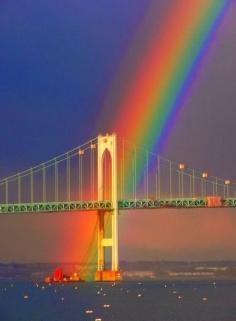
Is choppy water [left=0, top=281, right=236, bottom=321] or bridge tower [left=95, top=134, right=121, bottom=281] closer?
choppy water [left=0, top=281, right=236, bottom=321]

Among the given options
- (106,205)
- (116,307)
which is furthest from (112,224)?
(116,307)

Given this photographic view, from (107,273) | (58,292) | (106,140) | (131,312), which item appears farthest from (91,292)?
(131,312)

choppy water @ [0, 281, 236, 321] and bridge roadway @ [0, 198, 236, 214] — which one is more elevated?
bridge roadway @ [0, 198, 236, 214]

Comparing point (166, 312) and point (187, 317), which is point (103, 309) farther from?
point (187, 317)

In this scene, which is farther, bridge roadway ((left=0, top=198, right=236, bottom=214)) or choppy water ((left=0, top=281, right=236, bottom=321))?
bridge roadway ((left=0, top=198, right=236, bottom=214))

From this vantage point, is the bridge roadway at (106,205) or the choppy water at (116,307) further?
the bridge roadway at (106,205)

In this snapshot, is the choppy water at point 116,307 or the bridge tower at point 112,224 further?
the bridge tower at point 112,224

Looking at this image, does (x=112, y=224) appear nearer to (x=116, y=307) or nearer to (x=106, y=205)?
(x=106, y=205)

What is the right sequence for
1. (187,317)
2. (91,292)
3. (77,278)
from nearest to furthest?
(187,317) → (91,292) → (77,278)

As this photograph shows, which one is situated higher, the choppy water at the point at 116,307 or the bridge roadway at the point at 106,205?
the bridge roadway at the point at 106,205
